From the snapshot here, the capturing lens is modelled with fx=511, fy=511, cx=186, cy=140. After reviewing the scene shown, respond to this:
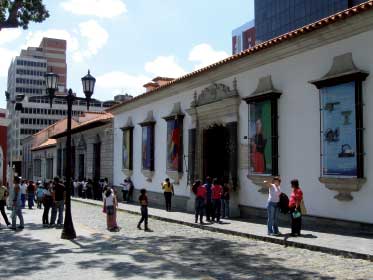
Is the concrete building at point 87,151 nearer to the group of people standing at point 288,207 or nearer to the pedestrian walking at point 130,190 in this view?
the pedestrian walking at point 130,190

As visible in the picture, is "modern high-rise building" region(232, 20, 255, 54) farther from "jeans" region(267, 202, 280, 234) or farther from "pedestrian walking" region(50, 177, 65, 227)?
"jeans" region(267, 202, 280, 234)

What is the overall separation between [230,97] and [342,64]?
17.8ft

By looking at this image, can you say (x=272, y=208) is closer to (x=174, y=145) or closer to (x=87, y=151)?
(x=174, y=145)

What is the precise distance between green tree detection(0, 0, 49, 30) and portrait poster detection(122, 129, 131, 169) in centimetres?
1430

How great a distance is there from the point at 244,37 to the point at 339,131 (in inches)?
3509

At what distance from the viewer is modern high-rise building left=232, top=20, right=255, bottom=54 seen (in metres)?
96.6

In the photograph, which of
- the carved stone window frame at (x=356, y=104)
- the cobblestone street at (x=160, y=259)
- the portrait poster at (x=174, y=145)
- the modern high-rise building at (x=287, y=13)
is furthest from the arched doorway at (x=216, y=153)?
the modern high-rise building at (x=287, y=13)

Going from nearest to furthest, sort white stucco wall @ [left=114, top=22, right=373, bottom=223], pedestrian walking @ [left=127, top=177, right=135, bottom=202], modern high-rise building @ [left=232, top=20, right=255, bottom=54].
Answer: white stucco wall @ [left=114, top=22, right=373, bottom=223] → pedestrian walking @ [left=127, top=177, right=135, bottom=202] → modern high-rise building @ [left=232, top=20, right=255, bottom=54]

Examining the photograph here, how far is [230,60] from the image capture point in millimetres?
17172

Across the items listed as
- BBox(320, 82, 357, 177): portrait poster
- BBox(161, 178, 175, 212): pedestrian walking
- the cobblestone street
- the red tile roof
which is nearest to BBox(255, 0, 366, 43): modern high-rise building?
the red tile roof

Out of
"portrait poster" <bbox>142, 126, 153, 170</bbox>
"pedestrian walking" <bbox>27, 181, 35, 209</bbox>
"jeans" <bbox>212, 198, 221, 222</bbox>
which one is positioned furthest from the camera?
"portrait poster" <bbox>142, 126, 153, 170</bbox>

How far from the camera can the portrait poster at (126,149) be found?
90.8 ft

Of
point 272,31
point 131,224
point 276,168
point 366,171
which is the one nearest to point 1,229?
point 131,224

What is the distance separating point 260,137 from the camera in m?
16.0
